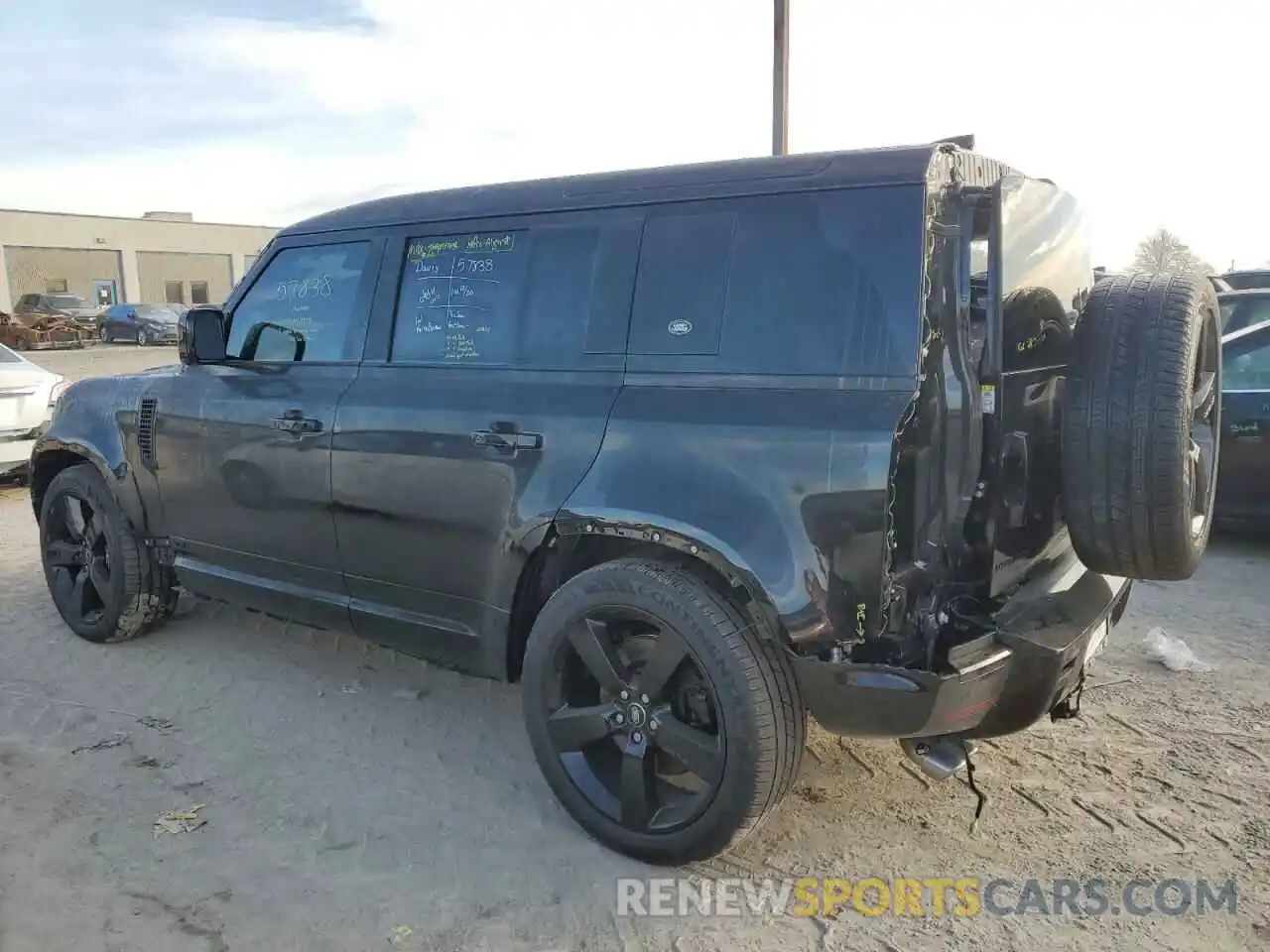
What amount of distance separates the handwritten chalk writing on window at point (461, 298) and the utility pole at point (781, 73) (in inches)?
238

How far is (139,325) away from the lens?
1346 inches

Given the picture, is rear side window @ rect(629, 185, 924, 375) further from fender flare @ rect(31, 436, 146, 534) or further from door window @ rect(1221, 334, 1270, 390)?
door window @ rect(1221, 334, 1270, 390)

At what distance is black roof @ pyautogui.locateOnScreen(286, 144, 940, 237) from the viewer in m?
2.66

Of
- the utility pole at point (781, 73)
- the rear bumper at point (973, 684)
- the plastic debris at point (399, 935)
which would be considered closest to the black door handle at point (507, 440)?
the rear bumper at point (973, 684)

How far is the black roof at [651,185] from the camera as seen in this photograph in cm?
266

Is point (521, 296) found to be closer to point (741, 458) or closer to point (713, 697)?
point (741, 458)

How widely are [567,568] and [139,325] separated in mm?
35679

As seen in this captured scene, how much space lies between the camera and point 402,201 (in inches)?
149

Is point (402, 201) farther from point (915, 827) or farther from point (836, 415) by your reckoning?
point (915, 827)

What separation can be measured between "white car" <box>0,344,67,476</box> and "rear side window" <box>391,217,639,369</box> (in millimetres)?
6250

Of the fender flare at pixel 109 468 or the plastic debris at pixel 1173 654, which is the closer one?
the plastic debris at pixel 1173 654

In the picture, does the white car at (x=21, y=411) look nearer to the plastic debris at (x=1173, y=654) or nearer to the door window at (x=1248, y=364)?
the plastic debris at (x=1173, y=654)

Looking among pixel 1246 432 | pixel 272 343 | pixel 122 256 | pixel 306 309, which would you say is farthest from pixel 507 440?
pixel 122 256

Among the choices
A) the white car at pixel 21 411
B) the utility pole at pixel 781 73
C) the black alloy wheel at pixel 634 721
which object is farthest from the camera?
the utility pole at pixel 781 73
